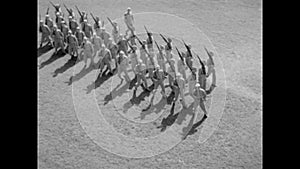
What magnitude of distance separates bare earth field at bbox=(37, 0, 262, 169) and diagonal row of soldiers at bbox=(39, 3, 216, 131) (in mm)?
537

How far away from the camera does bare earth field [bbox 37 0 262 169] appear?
909 cm

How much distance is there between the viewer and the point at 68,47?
1295cm

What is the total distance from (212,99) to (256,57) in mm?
2402

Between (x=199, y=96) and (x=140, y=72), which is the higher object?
(x=140, y=72)

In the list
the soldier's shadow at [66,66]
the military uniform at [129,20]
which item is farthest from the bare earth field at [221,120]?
the military uniform at [129,20]

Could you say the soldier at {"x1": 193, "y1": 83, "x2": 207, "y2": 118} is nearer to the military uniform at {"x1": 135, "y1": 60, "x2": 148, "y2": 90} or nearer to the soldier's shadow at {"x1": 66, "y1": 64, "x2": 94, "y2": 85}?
the military uniform at {"x1": 135, "y1": 60, "x2": 148, "y2": 90}

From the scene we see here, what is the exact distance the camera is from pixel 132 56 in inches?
450

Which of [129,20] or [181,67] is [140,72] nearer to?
[181,67]

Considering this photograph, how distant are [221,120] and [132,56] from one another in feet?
8.81

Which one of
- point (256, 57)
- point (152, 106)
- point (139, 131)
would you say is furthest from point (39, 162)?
point (256, 57)

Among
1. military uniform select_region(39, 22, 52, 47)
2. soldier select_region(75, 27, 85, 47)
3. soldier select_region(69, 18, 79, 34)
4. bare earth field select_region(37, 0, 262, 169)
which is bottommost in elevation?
bare earth field select_region(37, 0, 262, 169)

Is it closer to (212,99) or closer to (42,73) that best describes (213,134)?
(212,99)

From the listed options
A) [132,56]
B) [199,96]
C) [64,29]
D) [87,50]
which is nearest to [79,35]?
[64,29]

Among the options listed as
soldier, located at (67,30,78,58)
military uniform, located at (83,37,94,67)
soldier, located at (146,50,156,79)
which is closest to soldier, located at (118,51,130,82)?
soldier, located at (146,50,156,79)
